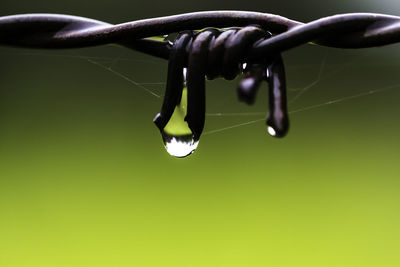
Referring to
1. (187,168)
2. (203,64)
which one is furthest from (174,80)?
(187,168)

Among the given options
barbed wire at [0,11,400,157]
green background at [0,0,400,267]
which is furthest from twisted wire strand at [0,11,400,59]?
green background at [0,0,400,267]

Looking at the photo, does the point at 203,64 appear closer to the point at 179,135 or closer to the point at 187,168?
the point at 179,135

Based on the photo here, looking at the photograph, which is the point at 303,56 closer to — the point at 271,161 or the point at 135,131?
the point at 271,161

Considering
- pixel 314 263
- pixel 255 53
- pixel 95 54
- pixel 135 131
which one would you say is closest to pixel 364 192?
pixel 314 263

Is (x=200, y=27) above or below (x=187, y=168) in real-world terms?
above

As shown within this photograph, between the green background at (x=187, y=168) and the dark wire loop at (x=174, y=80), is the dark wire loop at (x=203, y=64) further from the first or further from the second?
the green background at (x=187, y=168)
